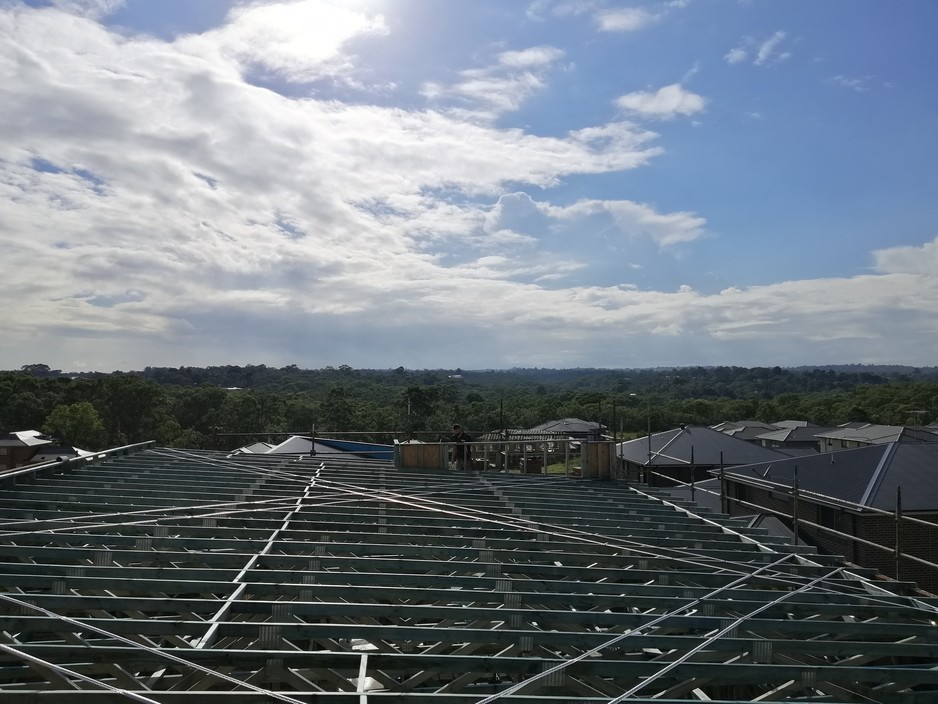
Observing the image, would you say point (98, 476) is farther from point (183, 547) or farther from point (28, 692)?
point (28, 692)

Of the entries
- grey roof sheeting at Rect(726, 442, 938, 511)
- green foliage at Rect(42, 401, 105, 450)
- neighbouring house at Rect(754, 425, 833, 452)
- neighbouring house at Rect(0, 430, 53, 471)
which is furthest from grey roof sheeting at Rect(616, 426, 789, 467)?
green foliage at Rect(42, 401, 105, 450)

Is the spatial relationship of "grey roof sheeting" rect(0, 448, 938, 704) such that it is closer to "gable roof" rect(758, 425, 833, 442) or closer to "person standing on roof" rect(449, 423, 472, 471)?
"person standing on roof" rect(449, 423, 472, 471)

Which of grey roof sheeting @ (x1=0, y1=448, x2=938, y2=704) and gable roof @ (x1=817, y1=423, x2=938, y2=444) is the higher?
grey roof sheeting @ (x1=0, y1=448, x2=938, y2=704)

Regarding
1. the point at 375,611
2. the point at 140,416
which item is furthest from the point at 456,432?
the point at 140,416

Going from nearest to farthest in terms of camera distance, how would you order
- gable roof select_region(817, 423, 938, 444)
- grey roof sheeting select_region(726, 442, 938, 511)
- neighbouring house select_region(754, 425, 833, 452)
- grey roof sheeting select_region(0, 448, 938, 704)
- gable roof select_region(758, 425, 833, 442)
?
grey roof sheeting select_region(0, 448, 938, 704), grey roof sheeting select_region(726, 442, 938, 511), gable roof select_region(817, 423, 938, 444), neighbouring house select_region(754, 425, 833, 452), gable roof select_region(758, 425, 833, 442)

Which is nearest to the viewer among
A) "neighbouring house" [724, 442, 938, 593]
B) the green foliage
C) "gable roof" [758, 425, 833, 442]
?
"neighbouring house" [724, 442, 938, 593]

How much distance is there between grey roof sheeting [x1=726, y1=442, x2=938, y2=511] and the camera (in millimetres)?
19828

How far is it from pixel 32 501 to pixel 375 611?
7.01m

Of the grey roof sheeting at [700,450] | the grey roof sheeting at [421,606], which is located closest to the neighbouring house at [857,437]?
the grey roof sheeting at [700,450]

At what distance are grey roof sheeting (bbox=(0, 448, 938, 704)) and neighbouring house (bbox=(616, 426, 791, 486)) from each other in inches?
858

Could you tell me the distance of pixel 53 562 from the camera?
8.01m

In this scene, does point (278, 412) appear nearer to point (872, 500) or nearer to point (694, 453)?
point (694, 453)

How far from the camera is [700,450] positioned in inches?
1352

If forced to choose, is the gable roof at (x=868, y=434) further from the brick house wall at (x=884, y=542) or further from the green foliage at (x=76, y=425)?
the green foliage at (x=76, y=425)
